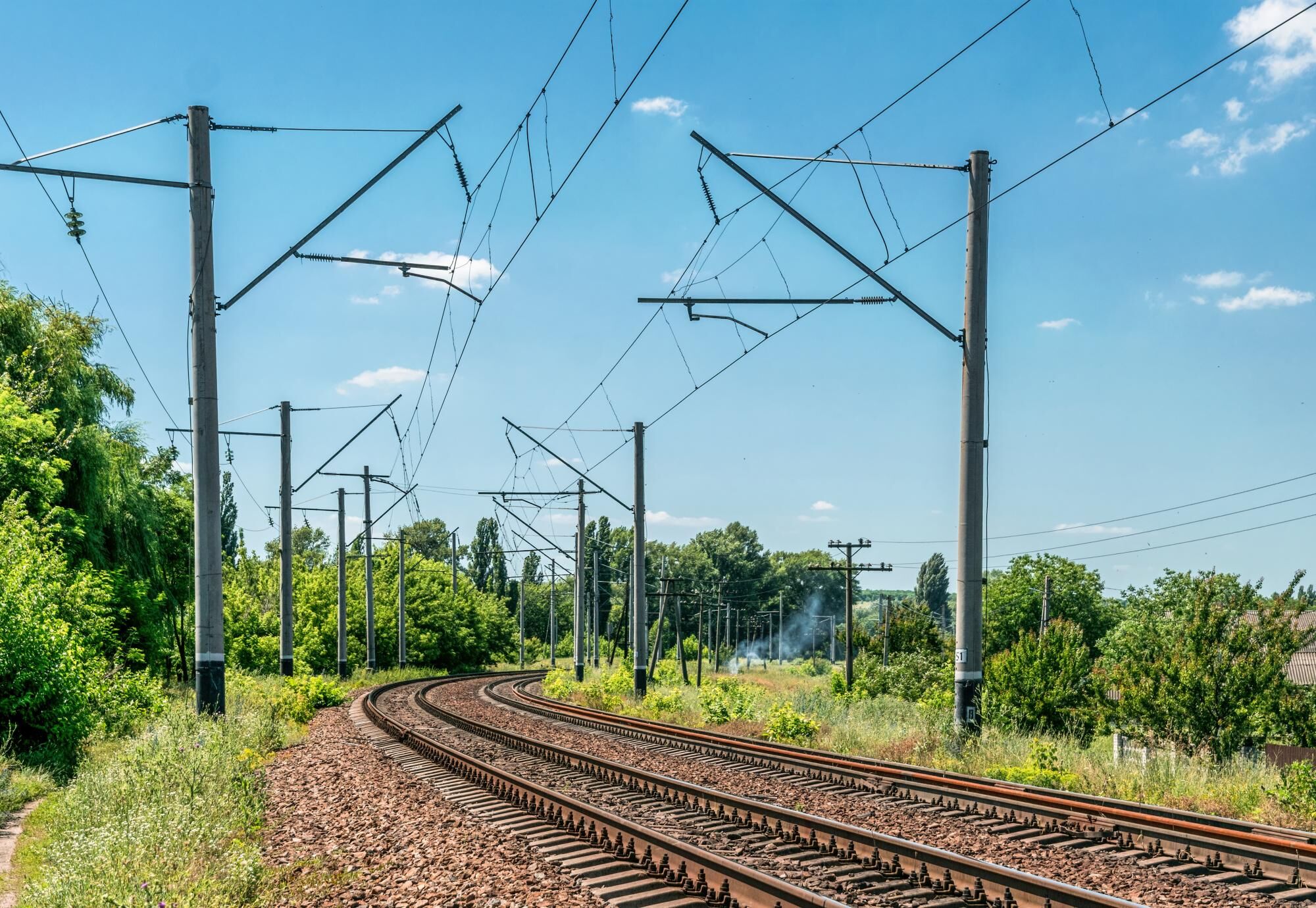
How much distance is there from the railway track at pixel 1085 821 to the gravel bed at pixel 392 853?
455cm

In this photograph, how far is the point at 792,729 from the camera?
66.3 feet

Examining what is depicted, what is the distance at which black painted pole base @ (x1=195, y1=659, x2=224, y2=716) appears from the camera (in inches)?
551

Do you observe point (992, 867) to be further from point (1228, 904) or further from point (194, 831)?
point (194, 831)

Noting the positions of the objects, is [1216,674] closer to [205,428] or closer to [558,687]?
[205,428]

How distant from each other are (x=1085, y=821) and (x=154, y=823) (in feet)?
27.6

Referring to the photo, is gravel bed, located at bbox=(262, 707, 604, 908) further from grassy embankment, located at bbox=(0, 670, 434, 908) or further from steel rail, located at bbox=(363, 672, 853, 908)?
steel rail, located at bbox=(363, 672, 853, 908)

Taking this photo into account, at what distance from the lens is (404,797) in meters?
13.3

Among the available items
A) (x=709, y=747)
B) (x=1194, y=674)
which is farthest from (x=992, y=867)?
(x=1194, y=674)

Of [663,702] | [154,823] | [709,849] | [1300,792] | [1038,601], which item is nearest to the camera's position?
[154,823]

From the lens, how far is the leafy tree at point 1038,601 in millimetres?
73438

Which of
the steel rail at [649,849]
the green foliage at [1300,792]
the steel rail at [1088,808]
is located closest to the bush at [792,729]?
the steel rail at [1088,808]

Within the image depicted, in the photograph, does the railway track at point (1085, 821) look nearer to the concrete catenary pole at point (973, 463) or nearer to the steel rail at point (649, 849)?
the concrete catenary pole at point (973, 463)

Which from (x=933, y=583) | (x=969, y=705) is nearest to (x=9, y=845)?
(x=969, y=705)

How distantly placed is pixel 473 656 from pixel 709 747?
5295 centimetres
